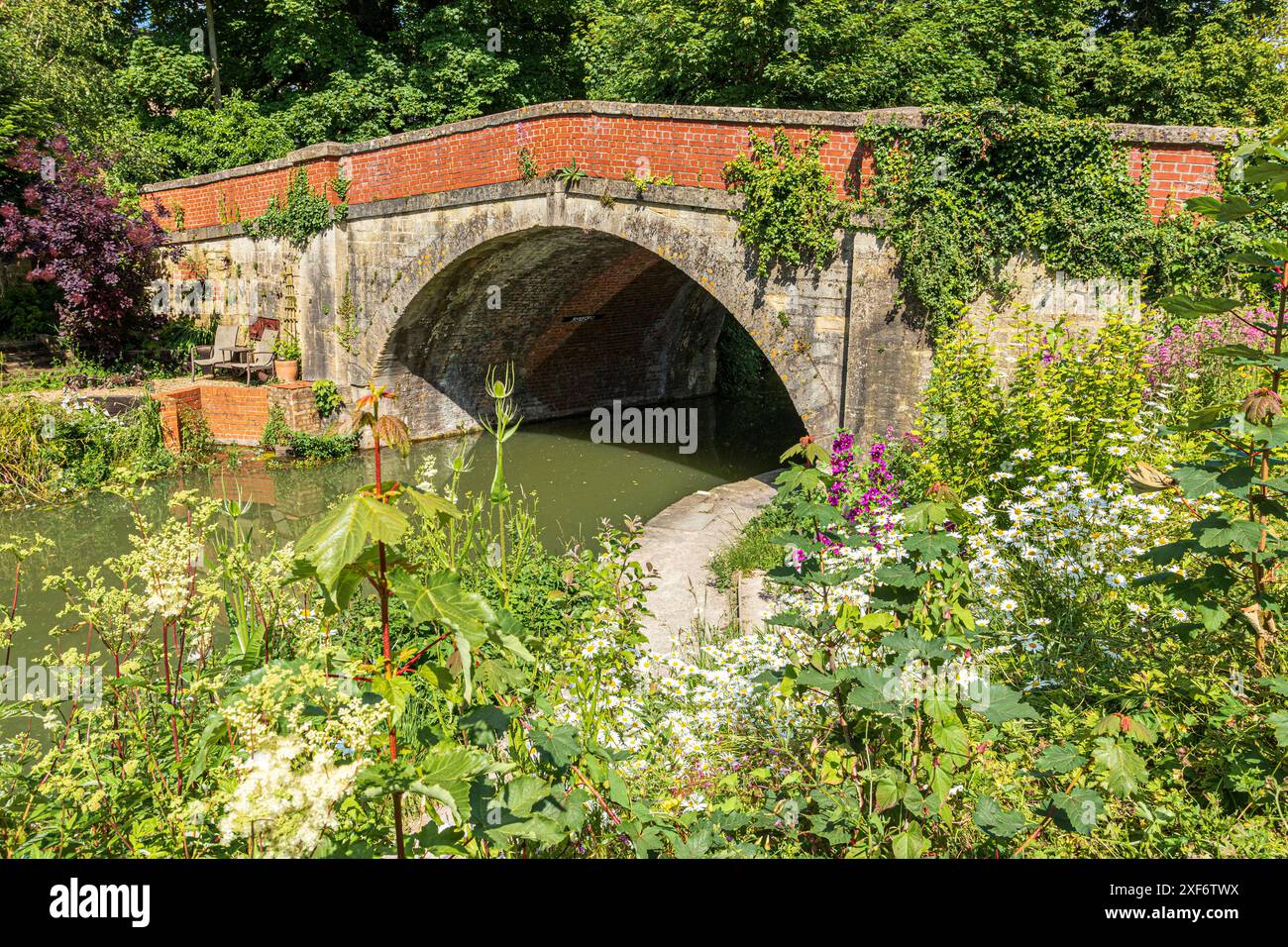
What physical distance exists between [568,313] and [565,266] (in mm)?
1755

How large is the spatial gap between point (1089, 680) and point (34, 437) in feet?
34.4

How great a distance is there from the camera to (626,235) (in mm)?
9242

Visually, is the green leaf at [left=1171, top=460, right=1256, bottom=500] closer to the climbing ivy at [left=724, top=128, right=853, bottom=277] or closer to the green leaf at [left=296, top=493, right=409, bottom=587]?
the green leaf at [left=296, top=493, right=409, bottom=587]

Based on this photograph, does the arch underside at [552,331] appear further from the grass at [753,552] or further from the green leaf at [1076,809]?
the green leaf at [1076,809]

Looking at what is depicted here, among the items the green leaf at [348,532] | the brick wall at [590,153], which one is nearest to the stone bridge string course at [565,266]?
the brick wall at [590,153]

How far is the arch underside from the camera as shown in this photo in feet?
39.0

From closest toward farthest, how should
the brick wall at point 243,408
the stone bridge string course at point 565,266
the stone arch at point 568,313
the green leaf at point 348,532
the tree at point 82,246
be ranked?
the green leaf at point 348,532
the stone bridge string course at point 565,266
the stone arch at point 568,313
the tree at point 82,246
the brick wall at point 243,408

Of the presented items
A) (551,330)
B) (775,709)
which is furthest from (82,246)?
(775,709)

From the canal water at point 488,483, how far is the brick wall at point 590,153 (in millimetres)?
3477

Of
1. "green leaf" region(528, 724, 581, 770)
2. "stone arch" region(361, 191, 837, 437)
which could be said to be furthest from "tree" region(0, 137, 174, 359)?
"green leaf" region(528, 724, 581, 770)

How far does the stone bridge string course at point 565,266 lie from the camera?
7512 mm

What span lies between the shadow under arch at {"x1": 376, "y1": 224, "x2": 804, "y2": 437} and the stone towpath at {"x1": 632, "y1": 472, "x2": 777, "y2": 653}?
2626 millimetres

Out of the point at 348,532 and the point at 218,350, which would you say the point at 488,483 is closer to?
the point at 218,350
